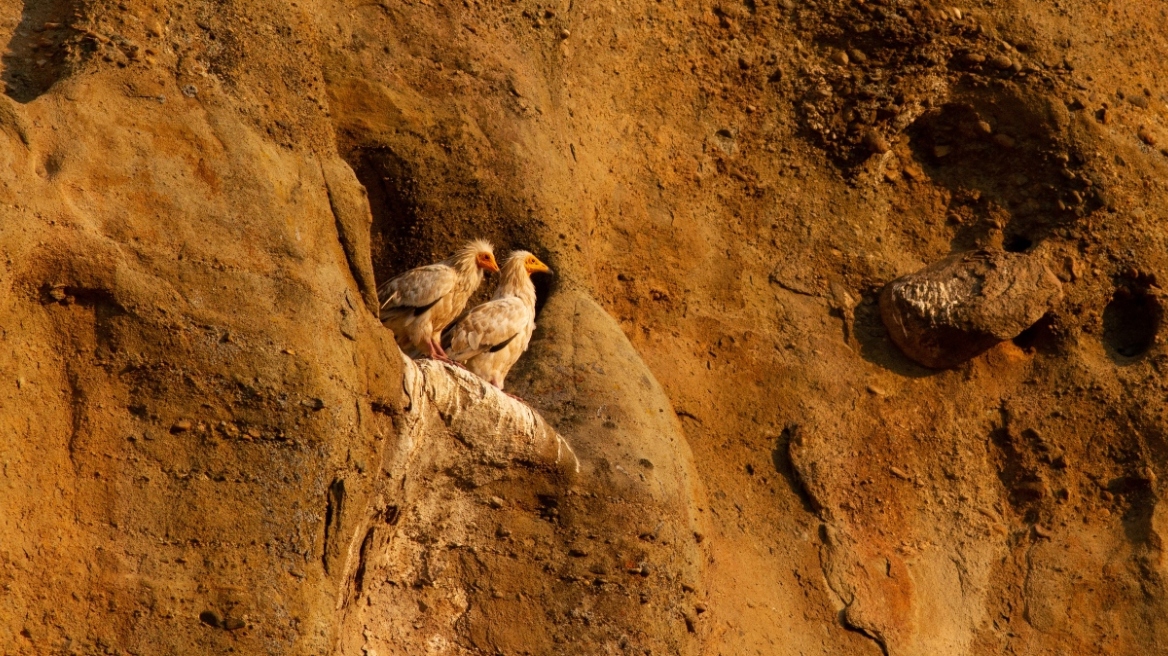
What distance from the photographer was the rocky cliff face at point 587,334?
586 cm

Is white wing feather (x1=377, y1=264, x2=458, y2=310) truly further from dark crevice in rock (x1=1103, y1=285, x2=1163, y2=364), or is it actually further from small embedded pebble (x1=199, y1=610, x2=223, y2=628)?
dark crevice in rock (x1=1103, y1=285, x2=1163, y2=364)

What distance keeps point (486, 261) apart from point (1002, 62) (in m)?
3.93

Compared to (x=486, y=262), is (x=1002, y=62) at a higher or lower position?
higher

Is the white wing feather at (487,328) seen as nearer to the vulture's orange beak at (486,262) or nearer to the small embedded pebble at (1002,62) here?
the vulture's orange beak at (486,262)

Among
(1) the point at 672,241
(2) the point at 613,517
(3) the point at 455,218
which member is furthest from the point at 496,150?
(2) the point at 613,517

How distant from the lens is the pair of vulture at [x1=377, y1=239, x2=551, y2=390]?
785 centimetres

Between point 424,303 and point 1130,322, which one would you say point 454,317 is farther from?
point 1130,322

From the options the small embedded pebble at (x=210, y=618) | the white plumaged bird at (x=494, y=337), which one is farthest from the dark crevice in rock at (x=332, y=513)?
the white plumaged bird at (x=494, y=337)

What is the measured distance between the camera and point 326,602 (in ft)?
20.0

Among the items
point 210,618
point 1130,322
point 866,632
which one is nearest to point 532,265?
point 866,632

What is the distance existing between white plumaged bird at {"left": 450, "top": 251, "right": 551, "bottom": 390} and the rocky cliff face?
17 centimetres

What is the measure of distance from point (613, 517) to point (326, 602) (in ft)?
5.67

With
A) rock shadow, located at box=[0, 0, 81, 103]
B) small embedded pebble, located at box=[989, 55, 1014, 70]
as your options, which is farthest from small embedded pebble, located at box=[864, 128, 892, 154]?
rock shadow, located at box=[0, 0, 81, 103]

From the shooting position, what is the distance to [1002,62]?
32.4 ft
